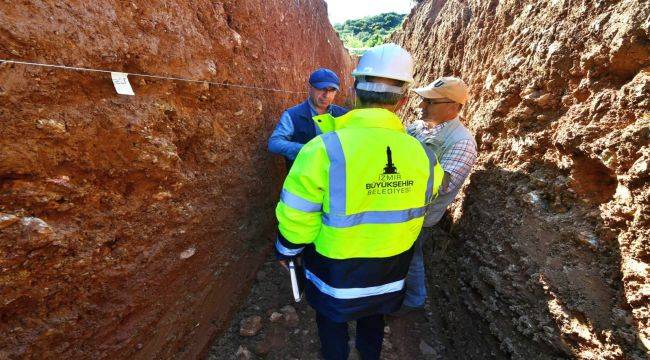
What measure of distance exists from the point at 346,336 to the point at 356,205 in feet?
3.67

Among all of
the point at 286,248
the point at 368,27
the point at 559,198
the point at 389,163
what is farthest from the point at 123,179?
the point at 368,27

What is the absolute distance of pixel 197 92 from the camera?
2.14m

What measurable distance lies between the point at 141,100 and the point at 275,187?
1854mm

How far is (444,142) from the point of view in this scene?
256 cm

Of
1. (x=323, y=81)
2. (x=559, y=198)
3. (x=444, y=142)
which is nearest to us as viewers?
(x=559, y=198)

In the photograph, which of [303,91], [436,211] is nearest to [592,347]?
[436,211]

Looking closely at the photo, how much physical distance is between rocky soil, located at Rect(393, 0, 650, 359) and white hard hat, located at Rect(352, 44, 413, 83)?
1115 mm

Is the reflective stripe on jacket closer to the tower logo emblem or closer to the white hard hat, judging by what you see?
the tower logo emblem

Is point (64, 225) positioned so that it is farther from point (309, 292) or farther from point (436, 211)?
point (436, 211)

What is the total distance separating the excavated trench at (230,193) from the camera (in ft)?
4.34

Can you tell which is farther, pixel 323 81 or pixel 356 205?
pixel 323 81

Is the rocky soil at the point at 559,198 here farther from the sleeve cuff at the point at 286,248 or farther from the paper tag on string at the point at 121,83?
the paper tag on string at the point at 121,83

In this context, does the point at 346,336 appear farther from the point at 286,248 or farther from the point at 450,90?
the point at 450,90

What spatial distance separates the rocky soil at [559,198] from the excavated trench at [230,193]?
0.04 ft
